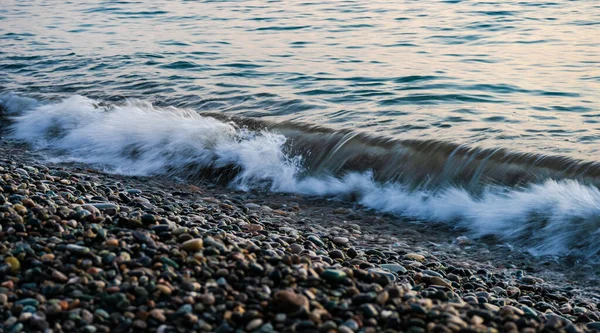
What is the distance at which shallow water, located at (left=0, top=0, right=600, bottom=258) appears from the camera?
7094 millimetres

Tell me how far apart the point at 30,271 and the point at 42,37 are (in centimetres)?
1460

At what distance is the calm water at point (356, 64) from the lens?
9.03 metres

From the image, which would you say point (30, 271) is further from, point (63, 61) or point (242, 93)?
point (63, 61)

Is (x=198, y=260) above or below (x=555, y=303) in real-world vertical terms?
above

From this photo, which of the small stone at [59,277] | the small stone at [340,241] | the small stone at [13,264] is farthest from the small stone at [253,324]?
the small stone at [340,241]

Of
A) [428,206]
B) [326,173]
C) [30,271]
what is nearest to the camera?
[30,271]

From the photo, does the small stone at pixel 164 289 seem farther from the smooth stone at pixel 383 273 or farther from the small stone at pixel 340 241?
the small stone at pixel 340 241

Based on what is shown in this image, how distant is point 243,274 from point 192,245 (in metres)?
0.45

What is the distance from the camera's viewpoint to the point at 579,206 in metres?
6.36

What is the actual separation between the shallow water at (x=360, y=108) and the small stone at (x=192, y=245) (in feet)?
9.96

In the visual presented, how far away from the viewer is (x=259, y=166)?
8109mm

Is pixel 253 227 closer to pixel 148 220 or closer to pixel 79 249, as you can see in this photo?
pixel 148 220

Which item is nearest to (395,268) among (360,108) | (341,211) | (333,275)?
(333,275)

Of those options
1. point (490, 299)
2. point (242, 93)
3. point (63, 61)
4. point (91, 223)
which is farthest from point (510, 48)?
point (91, 223)
